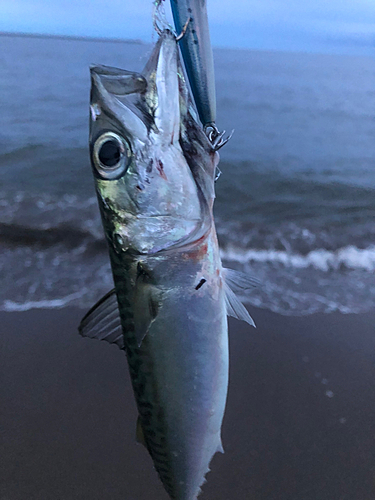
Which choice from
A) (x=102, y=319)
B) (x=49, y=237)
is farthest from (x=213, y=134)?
(x=49, y=237)

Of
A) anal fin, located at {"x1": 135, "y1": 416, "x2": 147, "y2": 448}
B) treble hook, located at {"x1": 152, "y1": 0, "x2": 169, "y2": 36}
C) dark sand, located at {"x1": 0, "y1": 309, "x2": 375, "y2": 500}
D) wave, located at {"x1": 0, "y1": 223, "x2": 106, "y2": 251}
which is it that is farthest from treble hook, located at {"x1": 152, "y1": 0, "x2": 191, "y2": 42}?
wave, located at {"x1": 0, "y1": 223, "x2": 106, "y2": 251}

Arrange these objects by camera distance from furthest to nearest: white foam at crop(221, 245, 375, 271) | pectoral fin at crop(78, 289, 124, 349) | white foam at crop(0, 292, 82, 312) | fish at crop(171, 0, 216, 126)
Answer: white foam at crop(221, 245, 375, 271) → white foam at crop(0, 292, 82, 312) → pectoral fin at crop(78, 289, 124, 349) → fish at crop(171, 0, 216, 126)

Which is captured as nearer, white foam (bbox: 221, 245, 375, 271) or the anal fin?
the anal fin

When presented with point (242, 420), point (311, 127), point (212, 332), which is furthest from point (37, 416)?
point (311, 127)

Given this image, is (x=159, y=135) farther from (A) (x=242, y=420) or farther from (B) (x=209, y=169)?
(A) (x=242, y=420)

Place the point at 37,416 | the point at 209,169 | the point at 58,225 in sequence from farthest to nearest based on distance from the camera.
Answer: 1. the point at 58,225
2. the point at 37,416
3. the point at 209,169

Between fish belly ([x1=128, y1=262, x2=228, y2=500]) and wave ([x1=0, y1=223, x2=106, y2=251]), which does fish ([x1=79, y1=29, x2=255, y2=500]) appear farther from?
wave ([x1=0, y1=223, x2=106, y2=251])

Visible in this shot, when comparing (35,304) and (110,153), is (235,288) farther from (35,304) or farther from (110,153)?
(35,304)
